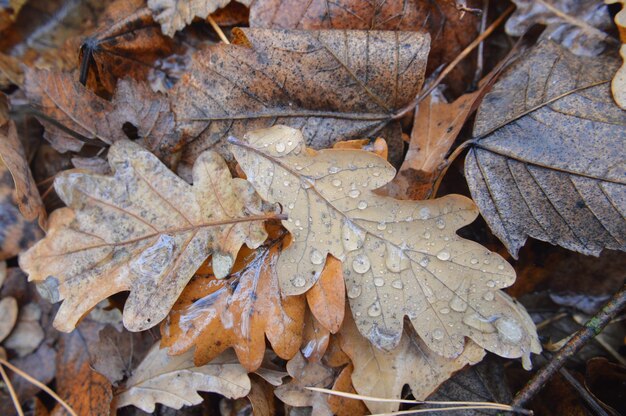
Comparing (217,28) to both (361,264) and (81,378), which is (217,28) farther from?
(81,378)

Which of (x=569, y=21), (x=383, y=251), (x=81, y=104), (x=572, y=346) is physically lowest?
(x=572, y=346)

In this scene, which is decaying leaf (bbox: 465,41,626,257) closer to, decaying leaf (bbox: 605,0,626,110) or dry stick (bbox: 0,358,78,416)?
decaying leaf (bbox: 605,0,626,110)

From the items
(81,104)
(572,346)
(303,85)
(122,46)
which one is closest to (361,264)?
(303,85)

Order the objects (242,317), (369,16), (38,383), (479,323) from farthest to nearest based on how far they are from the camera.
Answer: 1. (38,383)
2. (369,16)
3. (242,317)
4. (479,323)

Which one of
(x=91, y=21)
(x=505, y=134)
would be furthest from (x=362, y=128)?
(x=91, y=21)

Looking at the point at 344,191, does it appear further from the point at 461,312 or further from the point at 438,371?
the point at 438,371

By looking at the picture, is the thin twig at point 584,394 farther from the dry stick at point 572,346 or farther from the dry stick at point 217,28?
the dry stick at point 217,28

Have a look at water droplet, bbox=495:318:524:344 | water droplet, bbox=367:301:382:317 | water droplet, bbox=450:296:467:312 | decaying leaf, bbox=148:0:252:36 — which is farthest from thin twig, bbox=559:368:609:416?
decaying leaf, bbox=148:0:252:36

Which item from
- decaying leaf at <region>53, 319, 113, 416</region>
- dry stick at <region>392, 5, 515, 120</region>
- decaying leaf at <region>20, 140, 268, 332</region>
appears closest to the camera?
decaying leaf at <region>20, 140, 268, 332</region>
